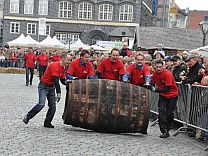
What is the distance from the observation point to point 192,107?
10.9 metres

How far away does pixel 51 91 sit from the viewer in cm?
1103

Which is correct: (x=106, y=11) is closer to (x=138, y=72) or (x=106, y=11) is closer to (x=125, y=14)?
(x=125, y=14)

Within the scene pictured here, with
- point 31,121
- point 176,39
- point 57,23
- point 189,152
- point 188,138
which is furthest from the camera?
point 57,23

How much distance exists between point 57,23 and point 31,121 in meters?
57.4

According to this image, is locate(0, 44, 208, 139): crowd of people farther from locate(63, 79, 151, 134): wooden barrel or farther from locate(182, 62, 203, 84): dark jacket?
locate(63, 79, 151, 134): wooden barrel

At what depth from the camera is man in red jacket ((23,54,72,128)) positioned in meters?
10.7

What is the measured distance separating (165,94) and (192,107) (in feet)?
2.24

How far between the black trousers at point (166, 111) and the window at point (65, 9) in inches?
2313

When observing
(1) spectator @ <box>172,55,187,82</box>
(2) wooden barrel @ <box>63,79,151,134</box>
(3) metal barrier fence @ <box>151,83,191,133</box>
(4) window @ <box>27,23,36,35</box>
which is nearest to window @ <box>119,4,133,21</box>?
(4) window @ <box>27,23,36,35</box>

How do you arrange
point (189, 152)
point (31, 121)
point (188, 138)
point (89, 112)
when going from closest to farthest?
point (189, 152) < point (89, 112) < point (188, 138) < point (31, 121)

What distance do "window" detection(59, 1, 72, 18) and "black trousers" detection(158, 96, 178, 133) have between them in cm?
5874

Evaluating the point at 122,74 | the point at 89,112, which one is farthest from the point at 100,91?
the point at 122,74

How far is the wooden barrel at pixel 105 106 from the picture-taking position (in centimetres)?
1016

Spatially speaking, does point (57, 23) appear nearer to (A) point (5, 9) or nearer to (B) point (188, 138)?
(A) point (5, 9)
